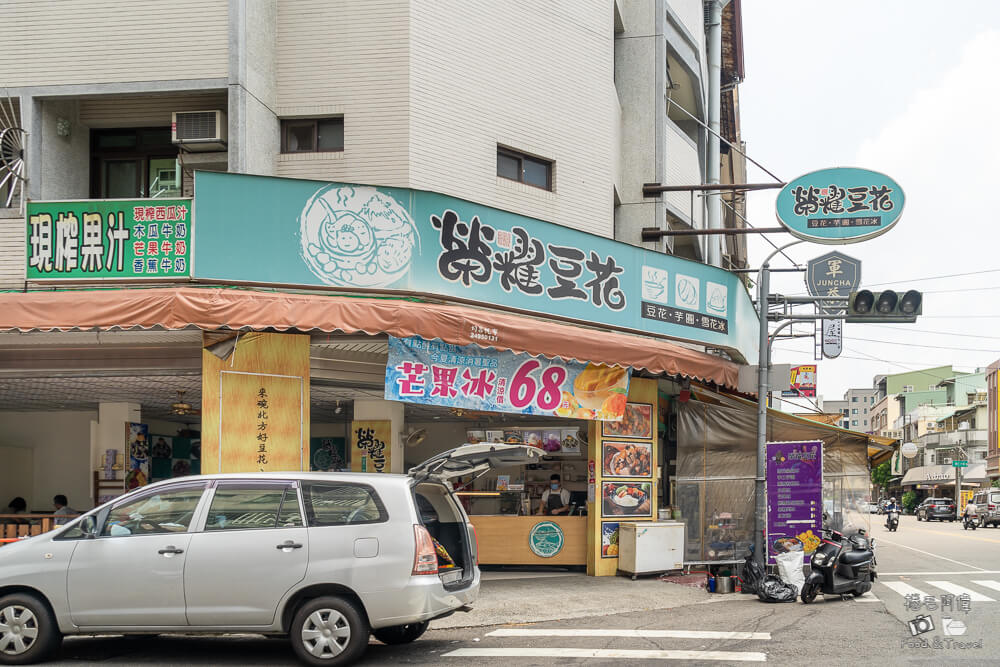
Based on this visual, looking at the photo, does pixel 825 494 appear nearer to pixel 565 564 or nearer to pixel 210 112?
pixel 565 564

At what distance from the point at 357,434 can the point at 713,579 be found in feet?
22.6

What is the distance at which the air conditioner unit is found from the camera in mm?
14531

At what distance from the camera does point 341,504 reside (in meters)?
8.98

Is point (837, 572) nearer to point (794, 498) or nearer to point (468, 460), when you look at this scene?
point (794, 498)

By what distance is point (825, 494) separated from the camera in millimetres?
19750

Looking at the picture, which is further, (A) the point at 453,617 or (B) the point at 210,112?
(B) the point at 210,112

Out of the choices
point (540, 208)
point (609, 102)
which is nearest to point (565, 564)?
point (540, 208)

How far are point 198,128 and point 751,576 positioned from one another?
35.7 feet

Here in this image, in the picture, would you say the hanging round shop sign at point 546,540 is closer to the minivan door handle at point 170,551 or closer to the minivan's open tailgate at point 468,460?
the minivan's open tailgate at point 468,460

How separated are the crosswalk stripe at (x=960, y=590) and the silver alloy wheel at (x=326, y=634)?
9.86m

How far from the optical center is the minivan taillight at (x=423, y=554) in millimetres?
8703

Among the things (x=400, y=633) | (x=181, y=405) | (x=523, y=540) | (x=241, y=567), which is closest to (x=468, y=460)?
(x=400, y=633)

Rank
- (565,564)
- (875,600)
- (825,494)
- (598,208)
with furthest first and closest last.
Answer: (825,494) → (598,208) → (565,564) → (875,600)

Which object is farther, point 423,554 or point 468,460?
point 468,460
